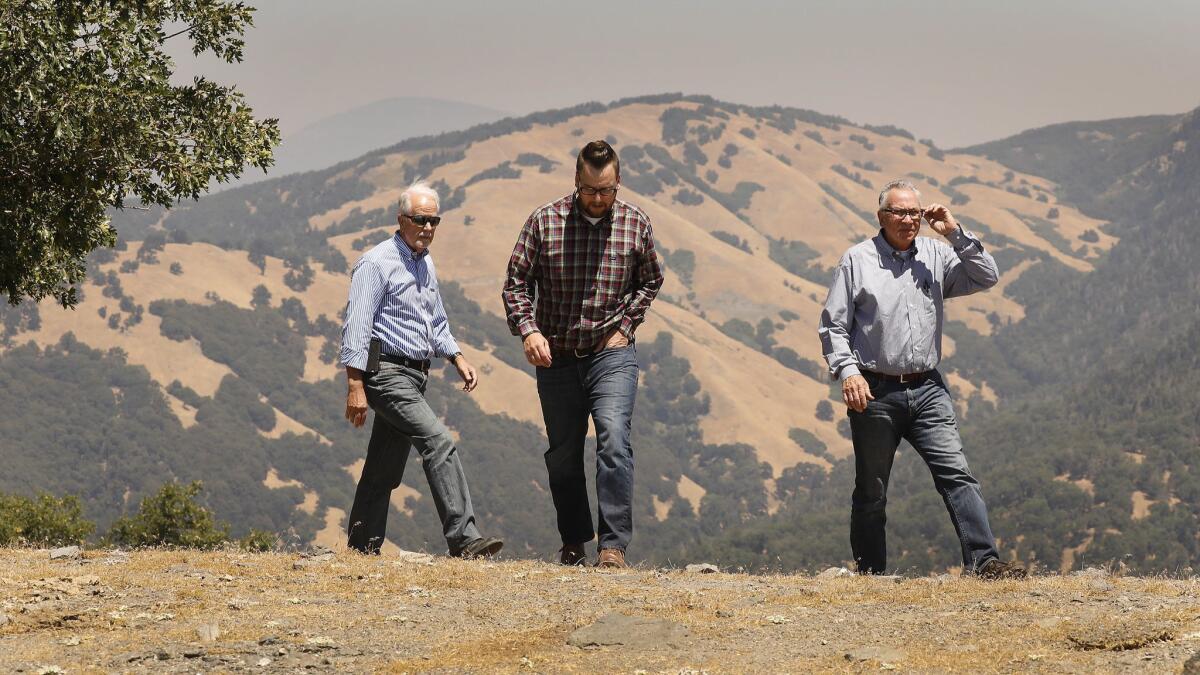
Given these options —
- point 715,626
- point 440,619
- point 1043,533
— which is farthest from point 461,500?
point 1043,533

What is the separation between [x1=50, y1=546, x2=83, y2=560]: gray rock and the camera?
419 inches

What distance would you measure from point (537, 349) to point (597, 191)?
3.82 feet

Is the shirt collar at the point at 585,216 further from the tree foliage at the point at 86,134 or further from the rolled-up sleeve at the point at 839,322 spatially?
the tree foliage at the point at 86,134

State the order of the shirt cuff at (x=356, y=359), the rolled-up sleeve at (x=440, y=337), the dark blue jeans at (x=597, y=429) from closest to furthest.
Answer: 1. the dark blue jeans at (x=597, y=429)
2. the shirt cuff at (x=356, y=359)
3. the rolled-up sleeve at (x=440, y=337)

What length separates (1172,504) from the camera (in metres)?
155

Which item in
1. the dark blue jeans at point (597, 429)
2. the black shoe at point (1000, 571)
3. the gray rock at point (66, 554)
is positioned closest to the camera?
the black shoe at point (1000, 571)

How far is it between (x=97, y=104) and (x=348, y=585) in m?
7.18

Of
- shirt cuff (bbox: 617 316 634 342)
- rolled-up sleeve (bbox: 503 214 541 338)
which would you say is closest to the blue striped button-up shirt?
rolled-up sleeve (bbox: 503 214 541 338)

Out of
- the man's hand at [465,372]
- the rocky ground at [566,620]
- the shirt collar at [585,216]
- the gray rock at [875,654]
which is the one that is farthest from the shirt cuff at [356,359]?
the gray rock at [875,654]

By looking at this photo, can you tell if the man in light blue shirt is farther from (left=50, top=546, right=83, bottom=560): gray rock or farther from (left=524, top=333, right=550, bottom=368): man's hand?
(left=50, top=546, right=83, bottom=560): gray rock

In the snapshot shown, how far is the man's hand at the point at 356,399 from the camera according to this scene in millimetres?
9648

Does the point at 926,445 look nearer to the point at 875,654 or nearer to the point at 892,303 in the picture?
the point at 892,303

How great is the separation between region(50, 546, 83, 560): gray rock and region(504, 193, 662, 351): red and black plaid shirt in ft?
13.9

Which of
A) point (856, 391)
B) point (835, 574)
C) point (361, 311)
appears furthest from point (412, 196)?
point (835, 574)
